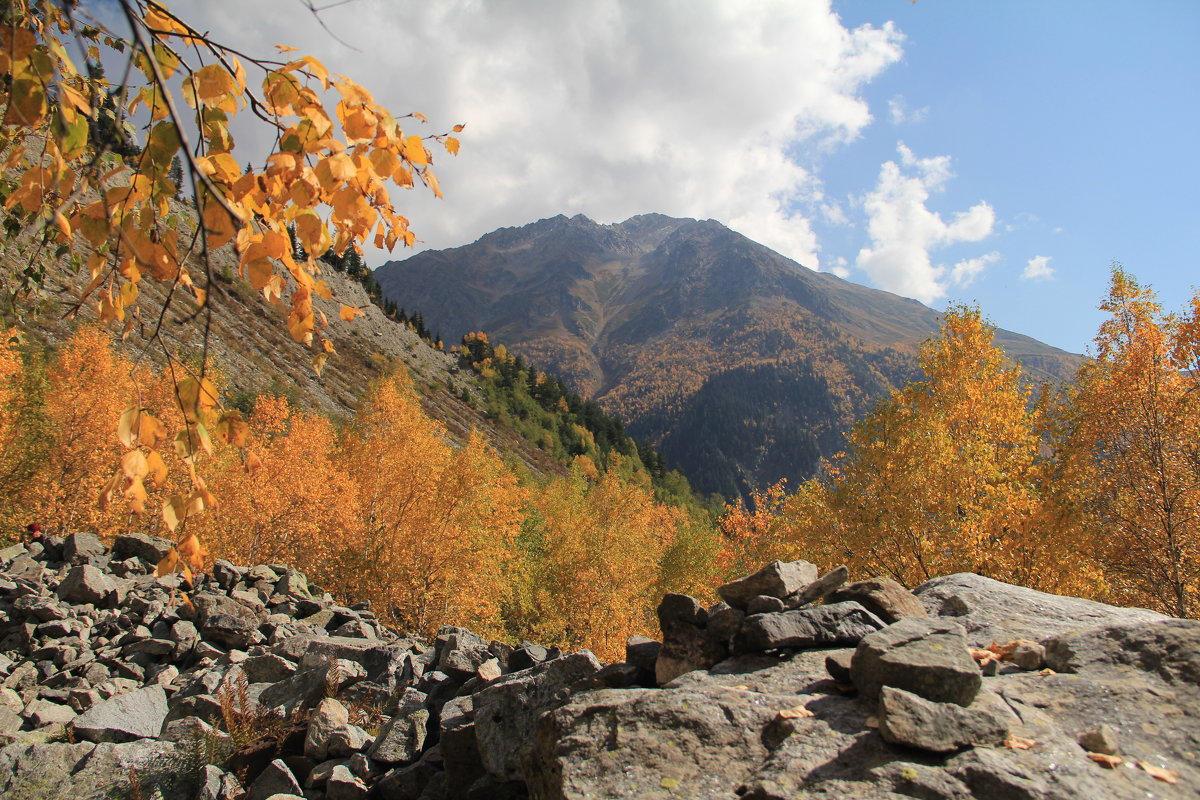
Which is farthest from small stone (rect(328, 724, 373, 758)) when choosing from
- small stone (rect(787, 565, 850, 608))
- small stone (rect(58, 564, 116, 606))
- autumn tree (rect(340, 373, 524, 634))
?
Answer: autumn tree (rect(340, 373, 524, 634))

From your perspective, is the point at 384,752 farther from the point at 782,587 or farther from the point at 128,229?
the point at 128,229

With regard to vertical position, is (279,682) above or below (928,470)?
below

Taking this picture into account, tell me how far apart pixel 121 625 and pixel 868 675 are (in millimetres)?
13847

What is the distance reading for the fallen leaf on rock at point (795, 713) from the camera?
416 centimetres

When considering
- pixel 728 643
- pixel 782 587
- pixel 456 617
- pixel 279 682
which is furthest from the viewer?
pixel 456 617

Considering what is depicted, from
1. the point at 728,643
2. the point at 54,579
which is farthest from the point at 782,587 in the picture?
the point at 54,579

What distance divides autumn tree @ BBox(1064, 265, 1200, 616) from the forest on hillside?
0.19 ft

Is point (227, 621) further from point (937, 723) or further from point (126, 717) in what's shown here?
point (937, 723)

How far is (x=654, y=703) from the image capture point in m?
4.44

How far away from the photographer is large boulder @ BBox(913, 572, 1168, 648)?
5.44 meters

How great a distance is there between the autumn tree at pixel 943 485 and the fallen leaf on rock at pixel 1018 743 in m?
10.9

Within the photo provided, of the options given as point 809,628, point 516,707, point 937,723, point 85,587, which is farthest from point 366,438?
point 937,723

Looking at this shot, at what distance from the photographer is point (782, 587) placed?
→ 21.0ft

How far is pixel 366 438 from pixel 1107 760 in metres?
38.4
